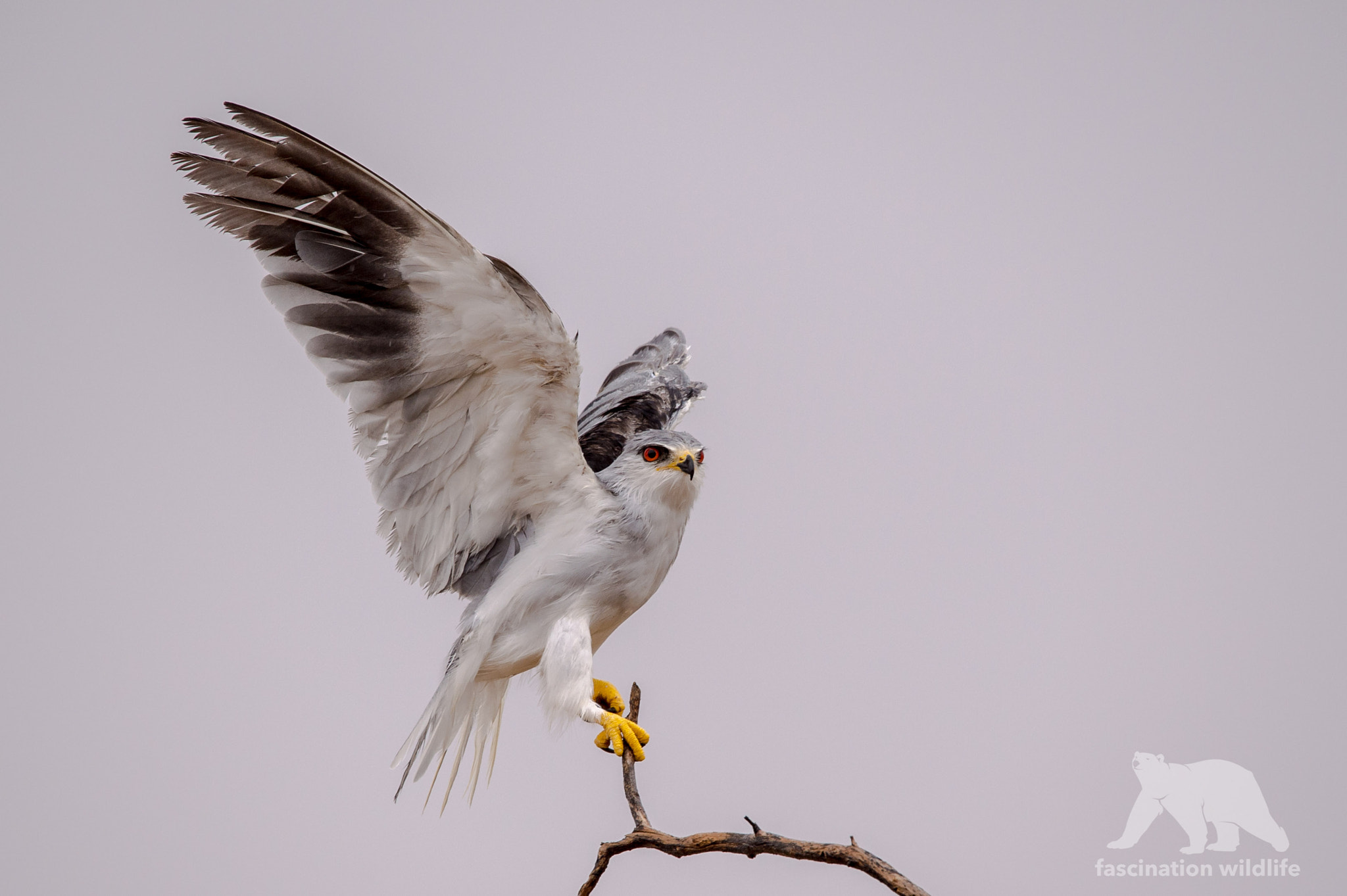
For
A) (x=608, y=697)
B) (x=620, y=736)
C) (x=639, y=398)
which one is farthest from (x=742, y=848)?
(x=639, y=398)

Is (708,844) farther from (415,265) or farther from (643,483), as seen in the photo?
(415,265)

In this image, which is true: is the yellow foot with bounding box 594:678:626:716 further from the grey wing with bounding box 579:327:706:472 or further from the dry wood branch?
the grey wing with bounding box 579:327:706:472

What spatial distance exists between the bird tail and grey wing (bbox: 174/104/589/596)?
1.29 ft

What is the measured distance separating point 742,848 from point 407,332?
1.44 metres

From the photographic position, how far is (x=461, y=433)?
2688 millimetres

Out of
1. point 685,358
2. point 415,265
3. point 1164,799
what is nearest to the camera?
point 415,265

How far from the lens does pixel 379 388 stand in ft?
8.48

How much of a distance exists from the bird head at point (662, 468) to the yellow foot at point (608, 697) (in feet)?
1.90

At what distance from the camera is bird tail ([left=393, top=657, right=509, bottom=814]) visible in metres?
2.84

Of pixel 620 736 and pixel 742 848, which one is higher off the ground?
pixel 620 736

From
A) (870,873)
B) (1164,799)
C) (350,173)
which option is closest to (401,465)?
(350,173)

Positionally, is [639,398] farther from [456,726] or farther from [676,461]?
[456,726]

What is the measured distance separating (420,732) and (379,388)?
3.22 ft

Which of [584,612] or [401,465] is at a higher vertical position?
[401,465]
